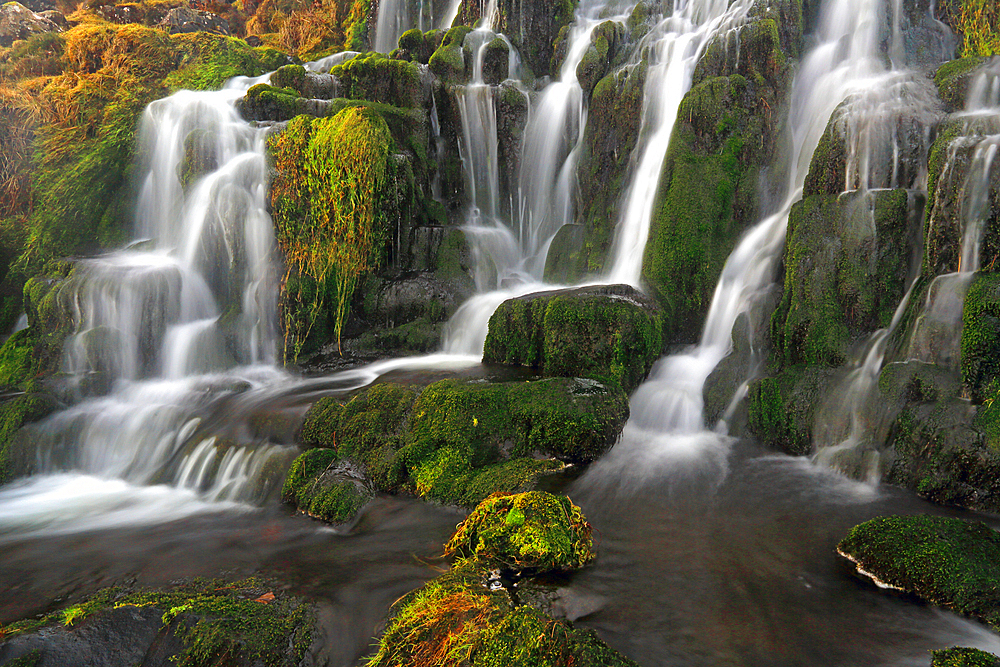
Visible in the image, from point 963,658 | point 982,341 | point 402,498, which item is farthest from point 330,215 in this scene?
point 963,658

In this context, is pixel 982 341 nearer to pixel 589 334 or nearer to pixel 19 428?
pixel 589 334

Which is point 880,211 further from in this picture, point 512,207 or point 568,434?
point 512,207

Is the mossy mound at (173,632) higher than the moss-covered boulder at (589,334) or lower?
lower

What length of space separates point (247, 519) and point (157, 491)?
200 centimetres

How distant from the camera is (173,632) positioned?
3582 millimetres

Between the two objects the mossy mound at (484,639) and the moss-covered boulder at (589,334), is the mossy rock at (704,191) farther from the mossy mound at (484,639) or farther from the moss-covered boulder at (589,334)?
the mossy mound at (484,639)

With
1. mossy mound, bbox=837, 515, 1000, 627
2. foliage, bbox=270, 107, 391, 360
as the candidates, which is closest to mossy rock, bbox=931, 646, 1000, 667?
mossy mound, bbox=837, 515, 1000, 627

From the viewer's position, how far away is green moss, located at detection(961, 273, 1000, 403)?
5.57 metres

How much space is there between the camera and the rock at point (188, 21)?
768 inches

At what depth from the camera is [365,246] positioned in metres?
11.1

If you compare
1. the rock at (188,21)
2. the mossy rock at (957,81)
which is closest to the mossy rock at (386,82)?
the rock at (188,21)

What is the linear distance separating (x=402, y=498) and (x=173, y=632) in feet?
9.21

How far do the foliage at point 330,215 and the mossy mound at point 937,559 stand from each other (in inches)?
359

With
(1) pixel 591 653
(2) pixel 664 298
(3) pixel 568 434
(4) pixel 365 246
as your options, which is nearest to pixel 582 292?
(2) pixel 664 298
